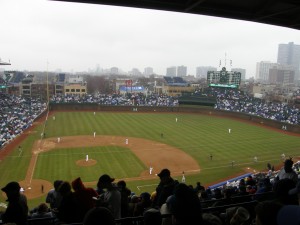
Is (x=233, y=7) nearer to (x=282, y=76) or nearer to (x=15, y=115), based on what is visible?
(x=15, y=115)

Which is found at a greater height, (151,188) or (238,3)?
(238,3)

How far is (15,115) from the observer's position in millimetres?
45625

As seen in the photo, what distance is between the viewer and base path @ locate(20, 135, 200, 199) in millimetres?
21750

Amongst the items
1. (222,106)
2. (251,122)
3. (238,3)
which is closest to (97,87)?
(222,106)

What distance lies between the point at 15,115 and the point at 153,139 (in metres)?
23.2

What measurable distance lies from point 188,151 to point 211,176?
7911mm

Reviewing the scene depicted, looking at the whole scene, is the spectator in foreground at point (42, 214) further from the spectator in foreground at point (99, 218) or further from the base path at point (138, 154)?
the base path at point (138, 154)

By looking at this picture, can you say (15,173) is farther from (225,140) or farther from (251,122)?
(251,122)

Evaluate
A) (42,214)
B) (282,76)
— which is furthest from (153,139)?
(282,76)

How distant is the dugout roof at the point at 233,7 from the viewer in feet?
25.1

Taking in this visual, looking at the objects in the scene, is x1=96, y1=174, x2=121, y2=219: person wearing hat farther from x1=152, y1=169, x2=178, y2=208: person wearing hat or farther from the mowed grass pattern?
the mowed grass pattern

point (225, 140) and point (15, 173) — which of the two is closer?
point (15, 173)

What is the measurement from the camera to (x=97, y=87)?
387 feet

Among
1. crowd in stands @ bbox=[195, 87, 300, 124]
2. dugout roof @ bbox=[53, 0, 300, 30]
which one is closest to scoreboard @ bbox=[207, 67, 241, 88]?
crowd in stands @ bbox=[195, 87, 300, 124]
